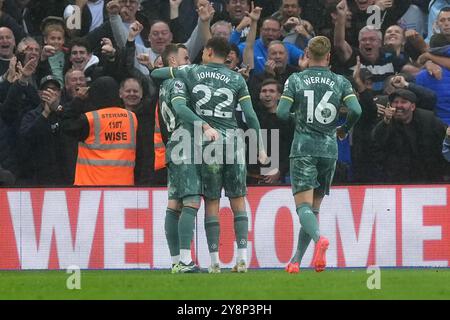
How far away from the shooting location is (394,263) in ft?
47.3

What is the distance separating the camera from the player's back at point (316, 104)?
12.5 metres

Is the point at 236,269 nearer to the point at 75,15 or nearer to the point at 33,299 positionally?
the point at 33,299

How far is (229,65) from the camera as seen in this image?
15.6 metres

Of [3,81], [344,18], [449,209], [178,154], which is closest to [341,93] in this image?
[178,154]

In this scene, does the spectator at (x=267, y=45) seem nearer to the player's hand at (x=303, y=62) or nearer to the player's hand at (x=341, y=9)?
the player's hand at (x=303, y=62)

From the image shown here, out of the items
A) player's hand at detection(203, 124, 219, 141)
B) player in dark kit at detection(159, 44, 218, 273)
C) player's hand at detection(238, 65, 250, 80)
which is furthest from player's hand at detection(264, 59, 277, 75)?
player's hand at detection(203, 124, 219, 141)

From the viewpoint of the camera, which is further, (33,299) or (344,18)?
(344,18)

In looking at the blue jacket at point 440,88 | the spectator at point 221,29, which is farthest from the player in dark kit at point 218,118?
the blue jacket at point 440,88

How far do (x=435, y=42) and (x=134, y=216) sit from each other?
453 cm

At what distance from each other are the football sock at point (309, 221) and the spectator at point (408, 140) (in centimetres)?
299

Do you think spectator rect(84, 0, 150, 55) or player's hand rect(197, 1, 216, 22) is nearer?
player's hand rect(197, 1, 216, 22)

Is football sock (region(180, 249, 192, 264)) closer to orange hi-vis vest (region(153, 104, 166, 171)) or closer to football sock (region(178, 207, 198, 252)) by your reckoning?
football sock (region(178, 207, 198, 252))

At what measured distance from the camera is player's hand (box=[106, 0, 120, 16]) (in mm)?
16234

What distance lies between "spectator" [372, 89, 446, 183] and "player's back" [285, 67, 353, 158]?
2803 mm
